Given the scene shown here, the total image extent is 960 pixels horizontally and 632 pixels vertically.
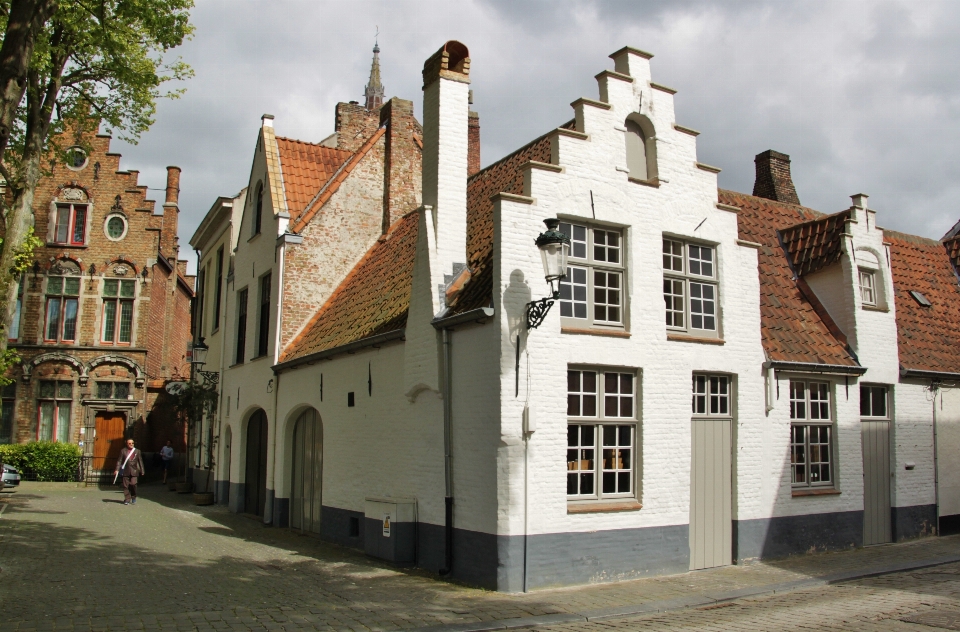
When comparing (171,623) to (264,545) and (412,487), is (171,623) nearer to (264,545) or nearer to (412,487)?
(412,487)

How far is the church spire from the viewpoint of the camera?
306 ft

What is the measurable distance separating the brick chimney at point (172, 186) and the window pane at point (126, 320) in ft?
18.8

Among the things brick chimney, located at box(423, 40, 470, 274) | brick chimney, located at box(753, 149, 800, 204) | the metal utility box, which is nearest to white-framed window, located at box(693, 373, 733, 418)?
brick chimney, located at box(423, 40, 470, 274)

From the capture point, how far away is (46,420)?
2741 centimetres

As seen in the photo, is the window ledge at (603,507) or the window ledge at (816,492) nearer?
the window ledge at (603,507)

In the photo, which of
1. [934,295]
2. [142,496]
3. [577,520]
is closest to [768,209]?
[934,295]

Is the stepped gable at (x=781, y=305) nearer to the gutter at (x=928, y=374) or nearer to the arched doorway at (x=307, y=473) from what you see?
the gutter at (x=928, y=374)

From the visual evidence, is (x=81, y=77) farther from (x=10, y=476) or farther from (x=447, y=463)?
(x=10, y=476)

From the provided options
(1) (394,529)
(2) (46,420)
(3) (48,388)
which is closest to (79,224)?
(3) (48,388)

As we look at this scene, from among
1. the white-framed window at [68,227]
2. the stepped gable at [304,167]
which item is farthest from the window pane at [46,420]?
the stepped gable at [304,167]

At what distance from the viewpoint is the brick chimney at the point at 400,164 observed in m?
17.5

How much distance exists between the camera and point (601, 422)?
1019 centimetres

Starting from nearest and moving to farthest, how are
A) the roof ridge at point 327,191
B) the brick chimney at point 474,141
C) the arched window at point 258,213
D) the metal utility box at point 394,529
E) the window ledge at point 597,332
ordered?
the window ledge at point 597,332 < the metal utility box at point 394,529 < the roof ridge at point 327,191 < the brick chimney at point 474,141 < the arched window at point 258,213

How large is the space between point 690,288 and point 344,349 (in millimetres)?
5520
